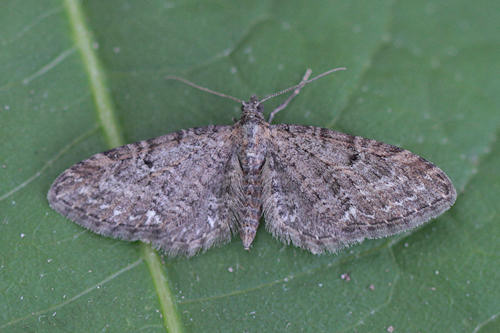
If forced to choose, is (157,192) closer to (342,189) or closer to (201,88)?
(201,88)

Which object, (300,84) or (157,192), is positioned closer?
(157,192)

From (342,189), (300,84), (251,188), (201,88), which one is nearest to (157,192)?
(251,188)

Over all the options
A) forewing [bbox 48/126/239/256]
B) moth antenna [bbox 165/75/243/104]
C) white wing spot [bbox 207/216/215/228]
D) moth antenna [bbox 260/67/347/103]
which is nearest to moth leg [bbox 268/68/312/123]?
moth antenna [bbox 260/67/347/103]

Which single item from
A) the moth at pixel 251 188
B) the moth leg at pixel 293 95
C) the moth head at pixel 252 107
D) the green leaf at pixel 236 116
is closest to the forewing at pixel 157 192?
the moth at pixel 251 188

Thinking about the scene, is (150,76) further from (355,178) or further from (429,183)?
(429,183)

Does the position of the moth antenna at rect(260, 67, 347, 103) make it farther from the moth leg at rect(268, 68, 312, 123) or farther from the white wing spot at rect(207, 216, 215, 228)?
the white wing spot at rect(207, 216, 215, 228)
